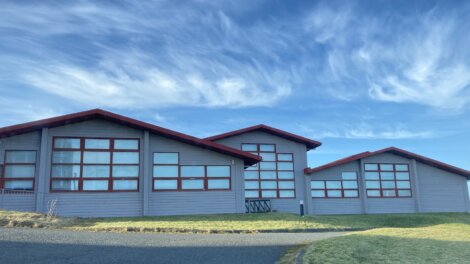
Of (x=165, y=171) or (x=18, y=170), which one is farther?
(x=165, y=171)

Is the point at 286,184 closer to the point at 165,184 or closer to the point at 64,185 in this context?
the point at 165,184

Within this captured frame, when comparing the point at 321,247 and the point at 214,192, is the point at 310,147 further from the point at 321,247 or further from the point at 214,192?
the point at 321,247

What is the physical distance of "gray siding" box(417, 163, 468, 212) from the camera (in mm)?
29594

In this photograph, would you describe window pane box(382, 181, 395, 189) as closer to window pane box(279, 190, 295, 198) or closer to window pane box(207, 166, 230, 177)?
window pane box(279, 190, 295, 198)

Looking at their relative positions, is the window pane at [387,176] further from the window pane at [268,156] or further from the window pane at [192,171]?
the window pane at [192,171]

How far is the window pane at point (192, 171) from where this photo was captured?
2127 centimetres

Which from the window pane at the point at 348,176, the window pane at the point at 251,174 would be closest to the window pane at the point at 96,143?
the window pane at the point at 251,174

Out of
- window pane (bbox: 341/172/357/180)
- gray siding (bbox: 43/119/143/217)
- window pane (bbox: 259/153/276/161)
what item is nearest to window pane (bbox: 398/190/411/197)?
window pane (bbox: 341/172/357/180)

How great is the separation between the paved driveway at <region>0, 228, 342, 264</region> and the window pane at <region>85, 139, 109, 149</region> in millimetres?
8070

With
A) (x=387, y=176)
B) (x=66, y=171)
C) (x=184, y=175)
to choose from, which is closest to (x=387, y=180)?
(x=387, y=176)

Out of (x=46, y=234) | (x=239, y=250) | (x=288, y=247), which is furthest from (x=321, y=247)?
(x=46, y=234)

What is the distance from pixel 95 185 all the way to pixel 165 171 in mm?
3140

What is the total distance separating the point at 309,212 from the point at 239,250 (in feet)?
60.0

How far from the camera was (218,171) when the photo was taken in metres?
21.6
